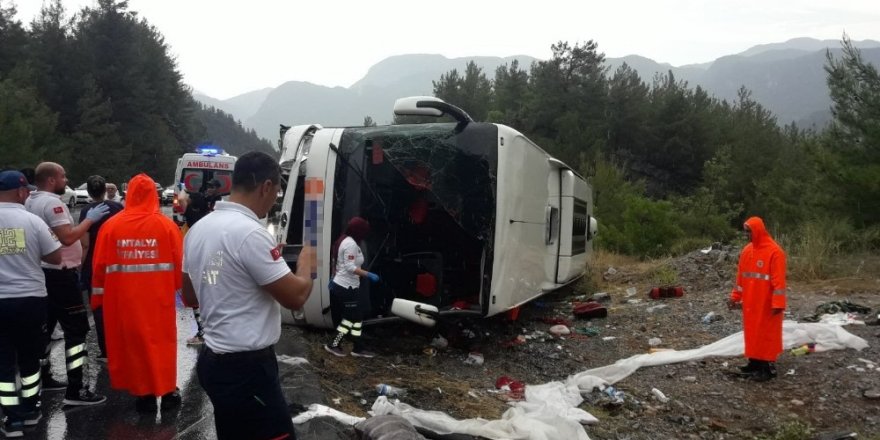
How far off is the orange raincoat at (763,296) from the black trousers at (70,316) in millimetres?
5762

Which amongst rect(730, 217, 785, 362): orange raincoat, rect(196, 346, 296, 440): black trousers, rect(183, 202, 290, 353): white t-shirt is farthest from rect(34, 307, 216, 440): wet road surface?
rect(730, 217, 785, 362): orange raincoat

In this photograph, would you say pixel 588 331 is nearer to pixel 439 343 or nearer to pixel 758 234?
pixel 439 343

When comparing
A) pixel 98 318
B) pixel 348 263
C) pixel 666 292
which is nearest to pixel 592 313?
pixel 666 292

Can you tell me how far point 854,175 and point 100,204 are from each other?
16362 mm

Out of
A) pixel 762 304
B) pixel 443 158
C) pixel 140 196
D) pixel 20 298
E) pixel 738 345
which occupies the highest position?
pixel 443 158

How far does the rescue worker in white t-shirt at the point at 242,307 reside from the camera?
7.86 feet

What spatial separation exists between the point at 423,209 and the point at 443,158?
807mm

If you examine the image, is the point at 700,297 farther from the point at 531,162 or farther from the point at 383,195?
the point at 383,195

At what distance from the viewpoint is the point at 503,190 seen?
5.86 meters

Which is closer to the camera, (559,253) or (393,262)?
(393,262)

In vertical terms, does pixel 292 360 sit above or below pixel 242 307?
below

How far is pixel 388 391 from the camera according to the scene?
4.88 m

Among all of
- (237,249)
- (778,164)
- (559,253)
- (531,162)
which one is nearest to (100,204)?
(237,249)

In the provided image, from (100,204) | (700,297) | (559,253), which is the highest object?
Answer: (100,204)
